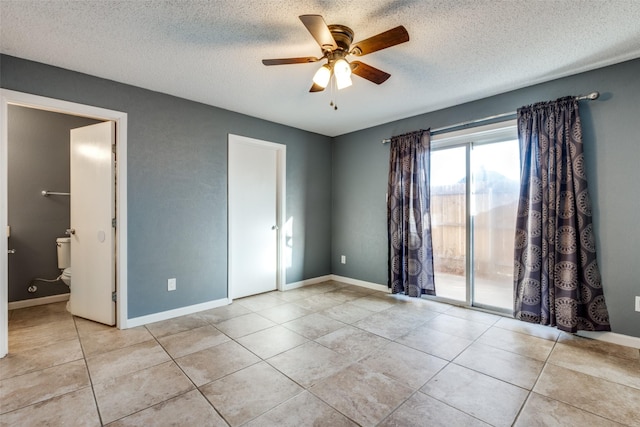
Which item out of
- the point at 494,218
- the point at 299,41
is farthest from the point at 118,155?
the point at 494,218

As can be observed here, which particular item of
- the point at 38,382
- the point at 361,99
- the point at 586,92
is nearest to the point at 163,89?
the point at 361,99

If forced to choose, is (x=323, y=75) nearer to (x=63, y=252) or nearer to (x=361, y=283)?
(x=361, y=283)

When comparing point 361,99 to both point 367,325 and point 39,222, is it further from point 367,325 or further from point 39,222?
point 39,222

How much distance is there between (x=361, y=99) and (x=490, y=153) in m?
1.62

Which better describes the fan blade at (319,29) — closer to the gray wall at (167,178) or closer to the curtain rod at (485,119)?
the gray wall at (167,178)

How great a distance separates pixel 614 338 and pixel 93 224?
5.02m

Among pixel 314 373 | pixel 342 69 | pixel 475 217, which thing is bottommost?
pixel 314 373

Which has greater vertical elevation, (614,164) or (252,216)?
(614,164)

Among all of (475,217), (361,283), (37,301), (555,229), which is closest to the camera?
(555,229)

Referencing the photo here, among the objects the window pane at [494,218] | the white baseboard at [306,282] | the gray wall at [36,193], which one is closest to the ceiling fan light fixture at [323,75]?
the window pane at [494,218]

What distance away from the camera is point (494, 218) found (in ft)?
11.0

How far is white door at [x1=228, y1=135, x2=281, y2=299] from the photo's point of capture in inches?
151

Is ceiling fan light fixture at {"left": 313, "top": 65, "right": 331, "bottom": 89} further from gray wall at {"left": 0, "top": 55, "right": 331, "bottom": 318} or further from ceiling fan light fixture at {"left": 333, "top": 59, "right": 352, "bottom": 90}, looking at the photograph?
gray wall at {"left": 0, "top": 55, "right": 331, "bottom": 318}

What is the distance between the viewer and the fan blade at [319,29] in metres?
1.58
